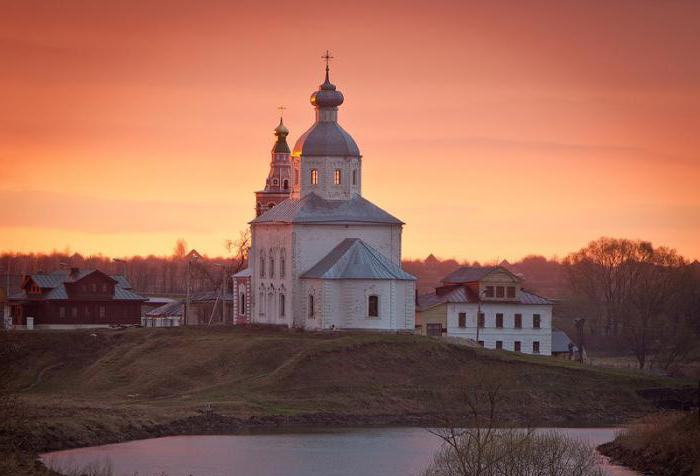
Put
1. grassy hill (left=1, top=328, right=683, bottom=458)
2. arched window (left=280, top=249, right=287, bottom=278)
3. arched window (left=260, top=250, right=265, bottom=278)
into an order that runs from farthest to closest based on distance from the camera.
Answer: arched window (left=260, top=250, right=265, bottom=278) → arched window (left=280, top=249, right=287, bottom=278) → grassy hill (left=1, top=328, right=683, bottom=458)

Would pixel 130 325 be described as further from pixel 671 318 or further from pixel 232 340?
pixel 671 318

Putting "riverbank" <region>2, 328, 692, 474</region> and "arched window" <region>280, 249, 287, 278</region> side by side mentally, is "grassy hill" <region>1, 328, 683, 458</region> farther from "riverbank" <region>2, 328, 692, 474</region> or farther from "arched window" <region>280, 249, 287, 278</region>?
"arched window" <region>280, 249, 287, 278</region>

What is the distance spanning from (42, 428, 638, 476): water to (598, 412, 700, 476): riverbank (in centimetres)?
96

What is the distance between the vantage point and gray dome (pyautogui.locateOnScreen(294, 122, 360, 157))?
8225 cm

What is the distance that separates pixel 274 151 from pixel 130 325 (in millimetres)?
17236

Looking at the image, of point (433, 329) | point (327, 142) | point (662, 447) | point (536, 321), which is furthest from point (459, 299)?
point (662, 447)

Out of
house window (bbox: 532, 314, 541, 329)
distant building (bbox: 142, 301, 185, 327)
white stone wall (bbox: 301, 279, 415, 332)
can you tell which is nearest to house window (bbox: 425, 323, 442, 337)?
house window (bbox: 532, 314, 541, 329)

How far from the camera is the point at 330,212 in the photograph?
266 ft

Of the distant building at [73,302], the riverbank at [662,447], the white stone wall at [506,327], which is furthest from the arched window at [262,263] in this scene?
the riverbank at [662,447]

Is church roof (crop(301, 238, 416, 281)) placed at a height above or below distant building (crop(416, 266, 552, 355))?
above

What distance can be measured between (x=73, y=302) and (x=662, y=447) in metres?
44.2

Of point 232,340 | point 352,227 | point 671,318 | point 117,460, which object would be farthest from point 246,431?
point 671,318

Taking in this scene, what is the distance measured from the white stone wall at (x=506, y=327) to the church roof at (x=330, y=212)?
582cm

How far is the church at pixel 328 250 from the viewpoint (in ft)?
252
